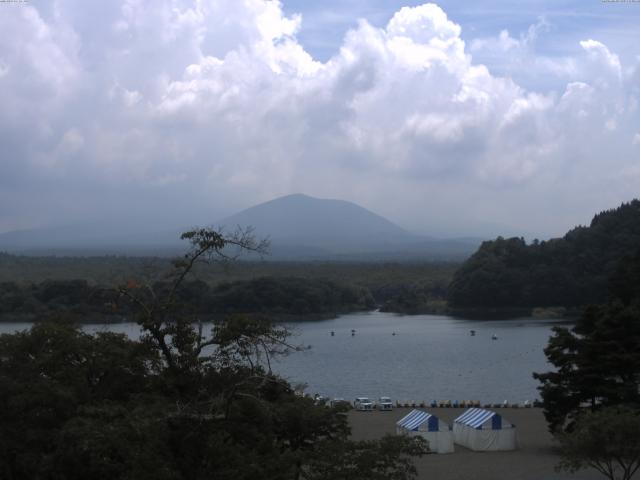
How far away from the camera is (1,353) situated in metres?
9.86

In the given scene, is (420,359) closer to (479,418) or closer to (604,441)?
(479,418)

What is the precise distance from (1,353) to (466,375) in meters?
23.1

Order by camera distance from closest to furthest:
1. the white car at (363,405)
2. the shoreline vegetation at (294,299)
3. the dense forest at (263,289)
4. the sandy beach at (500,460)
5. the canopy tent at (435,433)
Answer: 1. the sandy beach at (500,460)
2. the canopy tent at (435,433)
3. the white car at (363,405)
4. the shoreline vegetation at (294,299)
5. the dense forest at (263,289)

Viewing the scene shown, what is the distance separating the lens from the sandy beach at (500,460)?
46.4 feet

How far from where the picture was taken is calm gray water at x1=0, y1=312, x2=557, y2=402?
27438mm

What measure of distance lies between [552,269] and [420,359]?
22734 mm

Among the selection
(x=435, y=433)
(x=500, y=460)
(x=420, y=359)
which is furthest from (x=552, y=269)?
(x=500, y=460)

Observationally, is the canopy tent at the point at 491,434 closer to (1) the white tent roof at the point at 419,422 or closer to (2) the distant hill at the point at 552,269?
(1) the white tent roof at the point at 419,422

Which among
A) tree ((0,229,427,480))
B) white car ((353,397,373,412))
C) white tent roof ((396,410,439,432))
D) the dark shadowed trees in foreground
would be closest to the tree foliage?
the dark shadowed trees in foreground

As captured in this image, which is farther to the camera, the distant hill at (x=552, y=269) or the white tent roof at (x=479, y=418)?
the distant hill at (x=552, y=269)

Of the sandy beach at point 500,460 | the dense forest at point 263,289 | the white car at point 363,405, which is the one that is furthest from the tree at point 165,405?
the dense forest at point 263,289

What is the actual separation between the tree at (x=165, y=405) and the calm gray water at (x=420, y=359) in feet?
28.8

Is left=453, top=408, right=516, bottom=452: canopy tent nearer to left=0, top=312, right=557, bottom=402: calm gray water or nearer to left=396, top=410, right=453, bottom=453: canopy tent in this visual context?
left=396, top=410, right=453, bottom=453: canopy tent

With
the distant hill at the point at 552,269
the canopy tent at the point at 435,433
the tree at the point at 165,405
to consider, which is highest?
the distant hill at the point at 552,269
